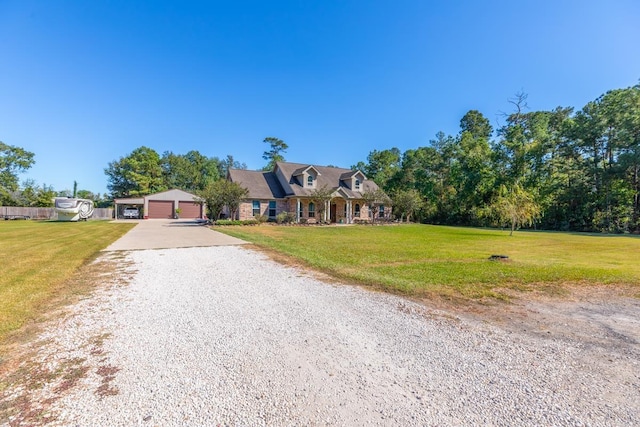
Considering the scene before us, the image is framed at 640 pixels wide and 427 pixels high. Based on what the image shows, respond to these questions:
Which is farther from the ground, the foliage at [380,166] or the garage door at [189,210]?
the foliage at [380,166]

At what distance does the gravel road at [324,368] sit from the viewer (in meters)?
2.25

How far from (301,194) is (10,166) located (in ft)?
139

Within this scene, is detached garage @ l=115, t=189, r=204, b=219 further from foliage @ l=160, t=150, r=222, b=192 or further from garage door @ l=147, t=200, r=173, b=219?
foliage @ l=160, t=150, r=222, b=192

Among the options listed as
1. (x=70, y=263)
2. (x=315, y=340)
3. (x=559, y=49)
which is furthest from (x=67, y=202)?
(x=559, y=49)

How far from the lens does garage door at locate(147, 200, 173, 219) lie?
3569cm

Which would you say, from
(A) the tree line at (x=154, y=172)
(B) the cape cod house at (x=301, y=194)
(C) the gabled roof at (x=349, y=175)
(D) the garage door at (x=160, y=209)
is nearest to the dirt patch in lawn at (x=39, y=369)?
(B) the cape cod house at (x=301, y=194)

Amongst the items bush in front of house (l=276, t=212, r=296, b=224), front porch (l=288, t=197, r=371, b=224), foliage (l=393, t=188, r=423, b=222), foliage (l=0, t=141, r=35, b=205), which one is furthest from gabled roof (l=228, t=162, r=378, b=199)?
foliage (l=0, t=141, r=35, b=205)

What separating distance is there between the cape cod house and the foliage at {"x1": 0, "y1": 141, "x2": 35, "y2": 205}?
33.6m

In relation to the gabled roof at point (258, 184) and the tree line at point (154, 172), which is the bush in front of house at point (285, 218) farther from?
the tree line at point (154, 172)

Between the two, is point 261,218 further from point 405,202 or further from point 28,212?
point 28,212

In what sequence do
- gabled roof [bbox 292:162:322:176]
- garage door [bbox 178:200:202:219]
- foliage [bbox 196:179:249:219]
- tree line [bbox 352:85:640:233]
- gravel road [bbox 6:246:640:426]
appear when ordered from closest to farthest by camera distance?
1. gravel road [bbox 6:246:640:426]
2. foliage [bbox 196:179:249:219]
3. tree line [bbox 352:85:640:233]
4. gabled roof [bbox 292:162:322:176]
5. garage door [bbox 178:200:202:219]

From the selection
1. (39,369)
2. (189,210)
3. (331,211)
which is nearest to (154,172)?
(189,210)

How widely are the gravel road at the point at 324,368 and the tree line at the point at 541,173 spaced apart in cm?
1834

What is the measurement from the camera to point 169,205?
36.3 metres
